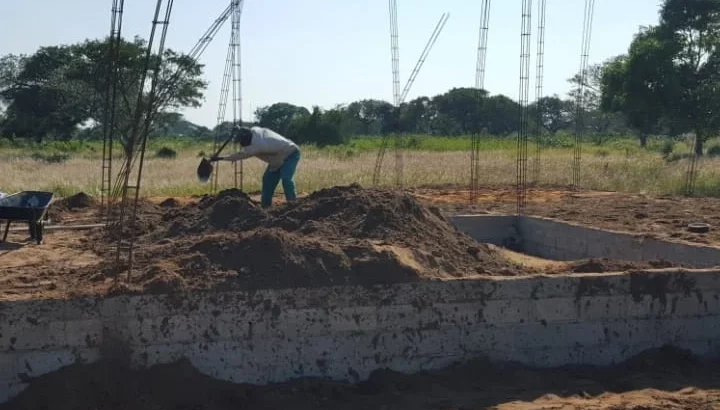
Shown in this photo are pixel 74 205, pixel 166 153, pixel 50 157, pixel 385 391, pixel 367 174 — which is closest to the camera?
pixel 385 391

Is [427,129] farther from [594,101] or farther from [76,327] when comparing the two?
[76,327]

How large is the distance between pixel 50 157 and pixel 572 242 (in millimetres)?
23839

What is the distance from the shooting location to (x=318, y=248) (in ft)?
20.5

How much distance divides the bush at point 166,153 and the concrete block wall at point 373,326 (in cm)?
2885

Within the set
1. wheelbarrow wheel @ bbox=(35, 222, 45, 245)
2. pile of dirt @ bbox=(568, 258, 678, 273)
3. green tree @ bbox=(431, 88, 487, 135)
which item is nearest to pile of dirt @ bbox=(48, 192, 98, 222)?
wheelbarrow wheel @ bbox=(35, 222, 45, 245)

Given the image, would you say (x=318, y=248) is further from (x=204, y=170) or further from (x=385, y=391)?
(x=204, y=170)

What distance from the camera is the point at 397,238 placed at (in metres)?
7.48

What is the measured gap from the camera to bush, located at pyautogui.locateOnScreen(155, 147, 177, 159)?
3400cm

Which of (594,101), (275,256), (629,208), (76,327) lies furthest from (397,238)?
(594,101)

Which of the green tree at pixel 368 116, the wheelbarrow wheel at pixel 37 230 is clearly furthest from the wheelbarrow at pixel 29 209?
the green tree at pixel 368 116

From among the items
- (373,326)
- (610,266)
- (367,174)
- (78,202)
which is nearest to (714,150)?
(367,174)

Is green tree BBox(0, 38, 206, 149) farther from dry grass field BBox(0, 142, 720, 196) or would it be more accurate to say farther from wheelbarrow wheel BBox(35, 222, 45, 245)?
wheelbarrow wheel BBox(35, 222, 45, 245)

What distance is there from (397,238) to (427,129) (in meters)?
52.4

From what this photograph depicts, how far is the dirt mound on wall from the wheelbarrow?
1145 mm
